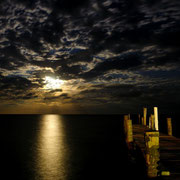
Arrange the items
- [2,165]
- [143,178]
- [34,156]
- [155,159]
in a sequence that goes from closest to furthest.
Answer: [155,159] → [143,178] → [2,165] → [34,156]

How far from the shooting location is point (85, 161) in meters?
17.4

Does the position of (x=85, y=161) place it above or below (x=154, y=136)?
below

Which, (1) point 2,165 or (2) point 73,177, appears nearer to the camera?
(2) point 73,177

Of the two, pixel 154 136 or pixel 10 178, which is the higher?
pixel 154 136

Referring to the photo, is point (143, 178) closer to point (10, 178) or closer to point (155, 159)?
point (155, 159)

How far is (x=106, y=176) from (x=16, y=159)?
33.2 ft

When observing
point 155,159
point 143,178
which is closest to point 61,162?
point 143,178

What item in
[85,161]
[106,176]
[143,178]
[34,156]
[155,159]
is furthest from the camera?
[34,156]

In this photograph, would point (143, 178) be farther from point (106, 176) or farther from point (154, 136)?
point (154, 136)

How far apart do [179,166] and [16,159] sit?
1612 cm

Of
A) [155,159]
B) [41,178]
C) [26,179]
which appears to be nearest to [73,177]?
[41,178]

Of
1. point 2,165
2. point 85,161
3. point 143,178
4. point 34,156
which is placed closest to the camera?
point 143,178

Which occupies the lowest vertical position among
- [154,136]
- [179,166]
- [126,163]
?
[126,163]

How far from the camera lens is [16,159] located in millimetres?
18344
